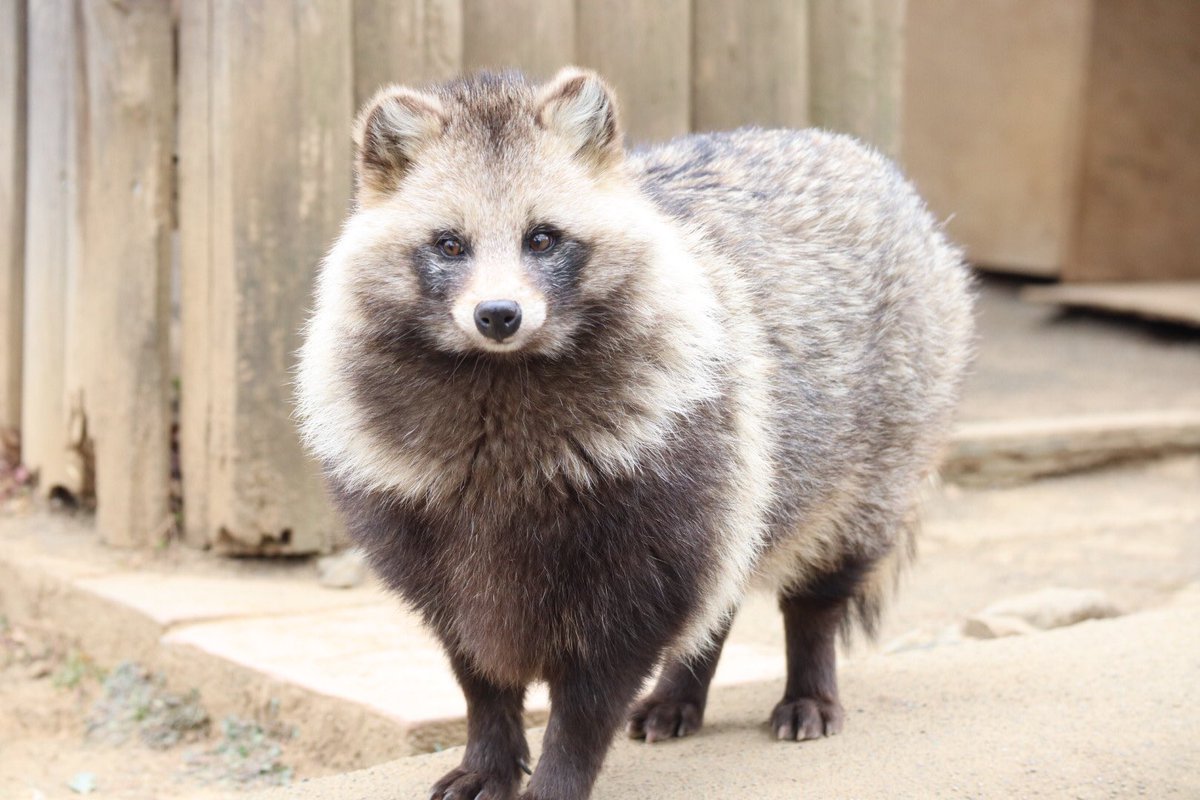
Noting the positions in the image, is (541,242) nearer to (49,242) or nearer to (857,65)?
(49,242)

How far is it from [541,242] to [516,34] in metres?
2.77

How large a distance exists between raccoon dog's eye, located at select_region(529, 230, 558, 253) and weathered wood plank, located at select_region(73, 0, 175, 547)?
280 centimetres

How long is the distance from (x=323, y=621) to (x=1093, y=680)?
2.65 meters

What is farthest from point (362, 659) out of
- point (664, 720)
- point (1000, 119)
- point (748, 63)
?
point (1000, 119)

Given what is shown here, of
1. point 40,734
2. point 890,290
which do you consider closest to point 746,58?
point 890,290

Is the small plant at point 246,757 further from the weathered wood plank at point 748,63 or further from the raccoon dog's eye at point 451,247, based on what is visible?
the weathered wood plank at point 748,63

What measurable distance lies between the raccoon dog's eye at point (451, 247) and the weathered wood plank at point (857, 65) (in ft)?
12.2

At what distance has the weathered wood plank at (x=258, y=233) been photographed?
5.36 meters

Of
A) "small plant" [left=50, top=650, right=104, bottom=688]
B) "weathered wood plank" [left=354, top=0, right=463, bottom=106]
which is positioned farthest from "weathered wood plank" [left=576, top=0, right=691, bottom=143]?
"small plant" [left=50, top=650, right=104, bottom=688]

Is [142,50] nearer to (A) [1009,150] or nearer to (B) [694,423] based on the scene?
(B) [694,423]

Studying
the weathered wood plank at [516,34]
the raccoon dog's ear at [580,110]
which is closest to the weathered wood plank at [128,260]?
the weathered wood plank at [516,34]

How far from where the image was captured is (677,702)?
4.36m

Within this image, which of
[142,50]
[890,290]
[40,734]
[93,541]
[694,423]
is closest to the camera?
[694,423]

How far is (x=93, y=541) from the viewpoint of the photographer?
606 centimetres
